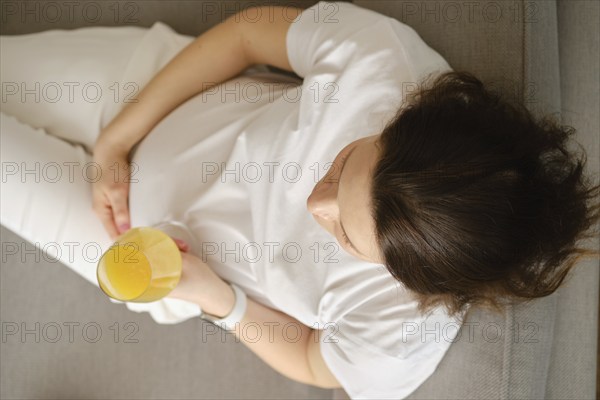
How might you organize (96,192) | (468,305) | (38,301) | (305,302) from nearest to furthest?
(468,305), (305,302), (96,192), (38,301)

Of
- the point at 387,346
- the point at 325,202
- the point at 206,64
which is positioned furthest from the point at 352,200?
the point at 206,64

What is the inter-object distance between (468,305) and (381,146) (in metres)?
0.30

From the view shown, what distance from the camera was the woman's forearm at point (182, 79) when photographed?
1047 mm

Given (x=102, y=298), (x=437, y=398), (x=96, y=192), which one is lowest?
(x=102, y=298)

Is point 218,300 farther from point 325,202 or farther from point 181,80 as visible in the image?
point 181,80

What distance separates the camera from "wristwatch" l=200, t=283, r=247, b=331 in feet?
3.33

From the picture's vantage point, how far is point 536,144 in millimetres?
718

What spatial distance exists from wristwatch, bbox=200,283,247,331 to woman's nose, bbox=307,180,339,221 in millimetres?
330

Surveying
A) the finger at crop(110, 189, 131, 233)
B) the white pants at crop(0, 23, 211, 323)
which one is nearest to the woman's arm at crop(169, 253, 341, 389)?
the white pants at crop(0, 23, 211, 323)

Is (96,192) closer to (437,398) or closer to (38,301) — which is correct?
(38,301)

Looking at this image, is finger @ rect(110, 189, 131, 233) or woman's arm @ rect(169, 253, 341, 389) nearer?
woman's arm @ rect(169, 253, 341, 389)

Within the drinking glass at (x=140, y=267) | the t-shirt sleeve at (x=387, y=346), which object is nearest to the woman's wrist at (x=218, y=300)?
the drinking glass at (x=140, y=267)

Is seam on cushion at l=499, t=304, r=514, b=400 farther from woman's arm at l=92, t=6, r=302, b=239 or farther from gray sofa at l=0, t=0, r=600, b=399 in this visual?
woman's arm at l=92, t=6, r=302, b=239

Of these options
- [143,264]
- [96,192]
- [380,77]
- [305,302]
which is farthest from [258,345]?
[380,77]
